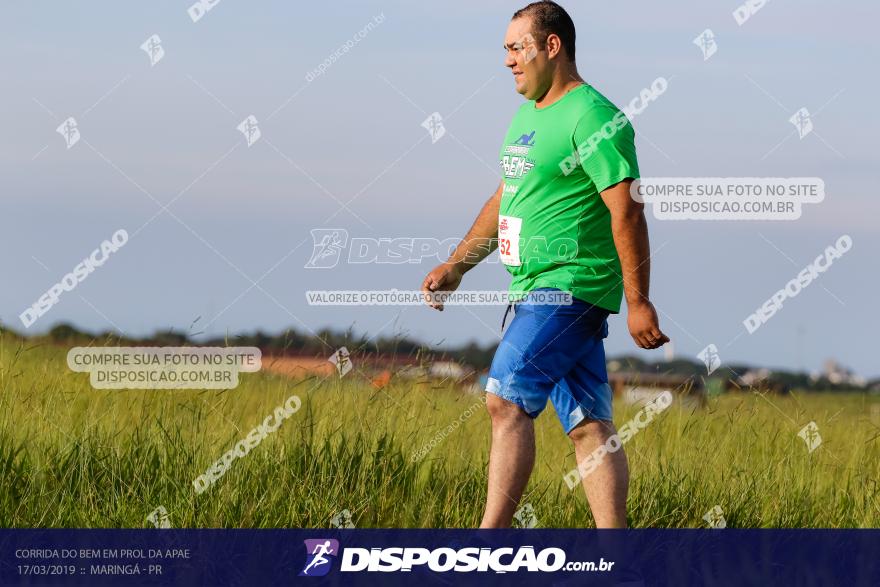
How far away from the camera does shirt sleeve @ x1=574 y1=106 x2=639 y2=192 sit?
15.6ft

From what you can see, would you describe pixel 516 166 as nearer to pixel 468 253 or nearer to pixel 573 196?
pixel 573 196

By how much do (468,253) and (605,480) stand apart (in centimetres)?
122

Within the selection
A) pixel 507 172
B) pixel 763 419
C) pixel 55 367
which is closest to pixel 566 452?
pixel 763 419

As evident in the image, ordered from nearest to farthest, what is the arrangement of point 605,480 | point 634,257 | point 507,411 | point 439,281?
1. point 634,257
2. point 507,411
3. point 605,480
4. point 439,281

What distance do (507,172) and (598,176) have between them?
1.59 ft

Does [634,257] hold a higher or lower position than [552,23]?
lower

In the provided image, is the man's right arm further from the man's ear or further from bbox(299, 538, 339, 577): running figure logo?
bbox(299, 538, 339, 577): running figure logo

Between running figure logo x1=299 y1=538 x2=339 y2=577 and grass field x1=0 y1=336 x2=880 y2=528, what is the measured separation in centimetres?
24

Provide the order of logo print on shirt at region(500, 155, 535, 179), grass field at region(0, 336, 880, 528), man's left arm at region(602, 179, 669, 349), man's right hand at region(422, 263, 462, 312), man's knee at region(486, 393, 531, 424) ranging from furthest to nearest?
man's right hand at region(422, 263, 462, 312) < grass field at region(0, 336, 880, 528) < logo print on shirt at region(500, 155, 535, 179) < man's knee at region(486, 393, 531, 424) < man's left arm at region(602, 179, 669, 349)

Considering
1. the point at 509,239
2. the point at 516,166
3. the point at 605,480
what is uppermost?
the point at 516,166

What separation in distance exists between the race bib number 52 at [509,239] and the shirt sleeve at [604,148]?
391 mm

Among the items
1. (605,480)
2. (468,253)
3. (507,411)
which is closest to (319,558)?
(507,411)

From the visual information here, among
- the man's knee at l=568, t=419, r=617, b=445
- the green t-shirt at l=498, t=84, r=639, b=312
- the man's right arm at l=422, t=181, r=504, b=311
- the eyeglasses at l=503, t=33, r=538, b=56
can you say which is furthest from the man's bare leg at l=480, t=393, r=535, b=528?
the eyeglasses at l=503, t=33, r=538, b=56

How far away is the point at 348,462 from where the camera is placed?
17.9 ft
